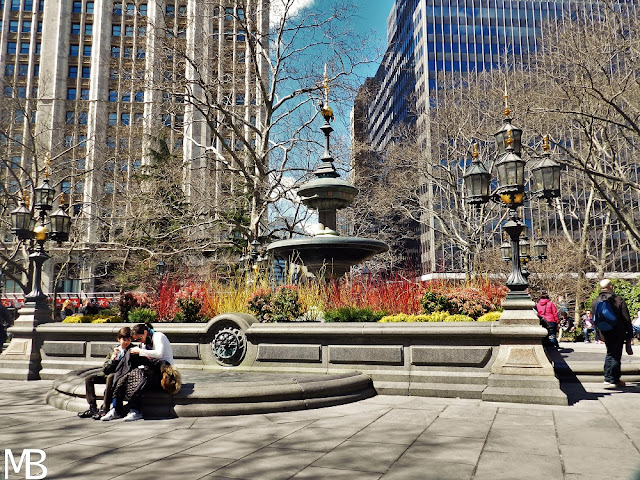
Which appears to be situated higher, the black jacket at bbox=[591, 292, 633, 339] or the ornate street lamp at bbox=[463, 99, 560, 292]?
the ornate street lamp at bbox=[463, 99, 560, 292]

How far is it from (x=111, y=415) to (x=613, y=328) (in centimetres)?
868

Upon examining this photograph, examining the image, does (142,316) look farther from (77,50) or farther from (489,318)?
(77,50)

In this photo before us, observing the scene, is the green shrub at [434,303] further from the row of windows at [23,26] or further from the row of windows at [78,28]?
the row of windows at [23,26]

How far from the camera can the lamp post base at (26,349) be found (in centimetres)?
1206

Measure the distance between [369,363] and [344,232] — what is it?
24.7 meters

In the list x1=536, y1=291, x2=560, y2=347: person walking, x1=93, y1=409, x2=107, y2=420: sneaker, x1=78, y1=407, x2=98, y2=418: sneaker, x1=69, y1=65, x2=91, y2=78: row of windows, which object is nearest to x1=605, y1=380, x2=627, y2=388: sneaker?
x1=536, y1=291, x2=560, y2=347: person walking

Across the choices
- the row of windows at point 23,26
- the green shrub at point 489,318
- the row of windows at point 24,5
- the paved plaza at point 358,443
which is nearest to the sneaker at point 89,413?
the paved plaza at point 358,443

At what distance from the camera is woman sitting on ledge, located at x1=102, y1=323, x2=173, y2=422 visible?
22.6 ft

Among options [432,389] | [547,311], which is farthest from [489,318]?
[547,311]

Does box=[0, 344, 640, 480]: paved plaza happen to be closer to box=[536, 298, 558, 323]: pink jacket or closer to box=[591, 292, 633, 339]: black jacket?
box=[591, 292, 633, 339]: black jacket

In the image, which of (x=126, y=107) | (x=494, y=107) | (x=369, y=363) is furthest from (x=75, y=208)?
(x=369, y=363)

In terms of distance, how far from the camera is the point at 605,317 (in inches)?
362

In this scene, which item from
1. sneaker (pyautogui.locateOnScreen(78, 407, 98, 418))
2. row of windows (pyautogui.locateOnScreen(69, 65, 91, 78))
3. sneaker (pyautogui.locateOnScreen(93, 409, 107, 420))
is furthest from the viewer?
row of windows (pyautogui.locateOnScreen(69, 65, 91, 78))

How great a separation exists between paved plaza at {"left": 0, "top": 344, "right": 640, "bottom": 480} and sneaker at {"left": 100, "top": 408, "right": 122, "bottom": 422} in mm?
144
